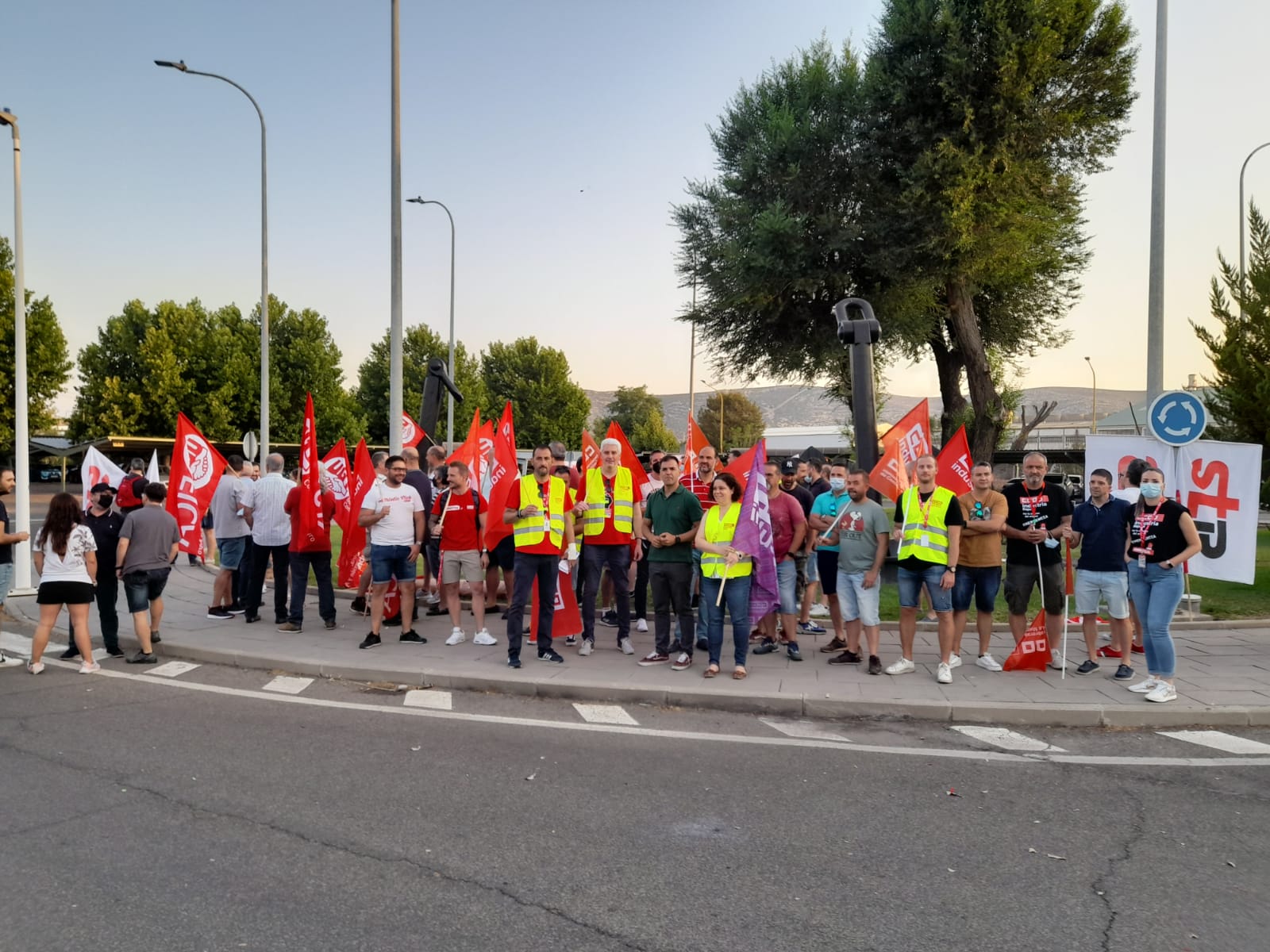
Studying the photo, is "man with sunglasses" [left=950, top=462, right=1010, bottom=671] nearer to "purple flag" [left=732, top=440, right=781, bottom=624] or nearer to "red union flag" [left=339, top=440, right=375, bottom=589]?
"purple flag" [left=732, top=440, right=781, bottom=624]

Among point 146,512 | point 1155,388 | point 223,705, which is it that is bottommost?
point 223,705

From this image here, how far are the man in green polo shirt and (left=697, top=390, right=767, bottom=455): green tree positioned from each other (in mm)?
116063

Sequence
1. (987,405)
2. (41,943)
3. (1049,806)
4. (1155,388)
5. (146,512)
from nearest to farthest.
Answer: (41,943) → (1049,806) → (146,512) → (1155,388) → (987,405)

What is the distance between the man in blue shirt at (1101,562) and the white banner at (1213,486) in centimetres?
90

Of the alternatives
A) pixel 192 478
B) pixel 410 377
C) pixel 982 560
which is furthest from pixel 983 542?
pixel 410 377

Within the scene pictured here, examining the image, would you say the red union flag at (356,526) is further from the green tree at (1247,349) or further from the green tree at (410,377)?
the green tree at (410,377)

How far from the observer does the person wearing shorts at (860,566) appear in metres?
7.71

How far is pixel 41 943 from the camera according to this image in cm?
315

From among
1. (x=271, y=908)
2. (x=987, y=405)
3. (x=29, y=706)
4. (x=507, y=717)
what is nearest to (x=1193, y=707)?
(x=507, y=717)

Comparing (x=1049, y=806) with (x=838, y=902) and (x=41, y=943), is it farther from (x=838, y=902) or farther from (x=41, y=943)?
(x=41, y=943)

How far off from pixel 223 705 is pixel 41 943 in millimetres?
3666

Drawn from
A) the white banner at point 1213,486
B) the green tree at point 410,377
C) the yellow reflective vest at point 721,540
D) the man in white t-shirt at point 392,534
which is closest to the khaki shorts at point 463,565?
the man in white t-shirt at point 392,534

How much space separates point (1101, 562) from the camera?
7.77 m

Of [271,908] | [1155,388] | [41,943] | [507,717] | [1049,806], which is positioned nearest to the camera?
[41,943]
